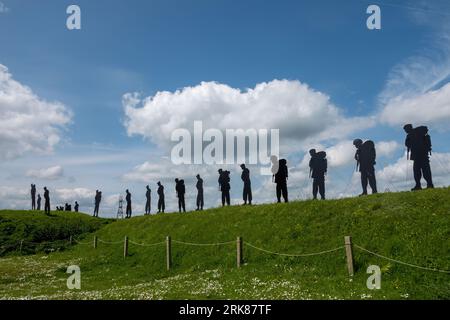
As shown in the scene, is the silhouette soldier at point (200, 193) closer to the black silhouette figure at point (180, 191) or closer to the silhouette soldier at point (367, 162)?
the black silhouette figure at point (180, 191)

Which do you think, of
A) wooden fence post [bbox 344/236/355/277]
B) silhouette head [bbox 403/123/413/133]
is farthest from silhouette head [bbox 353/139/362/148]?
wooden fence post [bbox 344/236/355/277]

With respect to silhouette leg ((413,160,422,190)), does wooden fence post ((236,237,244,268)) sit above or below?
below

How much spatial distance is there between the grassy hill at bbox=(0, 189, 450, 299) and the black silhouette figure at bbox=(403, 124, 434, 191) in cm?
359

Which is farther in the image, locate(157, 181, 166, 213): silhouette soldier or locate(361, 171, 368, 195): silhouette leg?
locate(157, 181, 166, 213): silhouette soldier

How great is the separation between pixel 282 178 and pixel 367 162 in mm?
6267

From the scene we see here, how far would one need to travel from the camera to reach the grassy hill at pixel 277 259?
16.4 m

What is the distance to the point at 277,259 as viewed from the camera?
72.4 ft

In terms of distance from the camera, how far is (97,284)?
79.3 ft

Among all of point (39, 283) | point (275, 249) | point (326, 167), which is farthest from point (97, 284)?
point (326, 167)

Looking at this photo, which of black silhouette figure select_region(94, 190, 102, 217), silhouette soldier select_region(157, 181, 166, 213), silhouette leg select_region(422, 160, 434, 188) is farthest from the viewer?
black silhouette figure select_region(94, 190, 102, 217)

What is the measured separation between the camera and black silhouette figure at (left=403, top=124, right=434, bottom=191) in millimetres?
26438

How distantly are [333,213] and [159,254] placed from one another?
13.1 metres

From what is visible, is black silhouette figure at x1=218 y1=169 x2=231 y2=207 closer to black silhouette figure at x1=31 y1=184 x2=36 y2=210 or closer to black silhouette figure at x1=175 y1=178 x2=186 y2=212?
black silhouette figure at x1=175 y1=178 x2=186 y2=212
